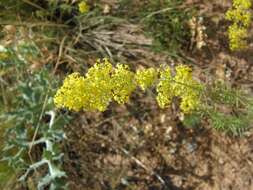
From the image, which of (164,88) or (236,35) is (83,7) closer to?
(236,35)

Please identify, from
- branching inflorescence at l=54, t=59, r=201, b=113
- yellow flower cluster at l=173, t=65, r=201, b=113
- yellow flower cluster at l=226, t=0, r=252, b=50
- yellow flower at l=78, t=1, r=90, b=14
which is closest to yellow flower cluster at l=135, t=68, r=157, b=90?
branching inflorescence at l=54, t=59, r=201, b=113

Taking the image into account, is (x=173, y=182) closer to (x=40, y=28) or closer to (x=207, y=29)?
(x=207, y=29)

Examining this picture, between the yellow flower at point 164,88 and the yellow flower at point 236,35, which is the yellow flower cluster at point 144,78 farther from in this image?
the yellow flower at point 236,35

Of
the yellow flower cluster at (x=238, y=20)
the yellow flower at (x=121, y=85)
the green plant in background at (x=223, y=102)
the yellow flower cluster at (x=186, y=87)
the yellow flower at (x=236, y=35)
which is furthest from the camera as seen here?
the yellow flower at (x=236, y=35)

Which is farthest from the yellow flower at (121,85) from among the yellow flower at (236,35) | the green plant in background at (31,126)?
the yellow flower at (236,35)

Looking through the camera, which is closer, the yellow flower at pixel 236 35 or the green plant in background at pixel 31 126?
the yellow flower at pixel 236 35

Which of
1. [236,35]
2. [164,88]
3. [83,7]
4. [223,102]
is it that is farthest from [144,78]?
[83,7]
